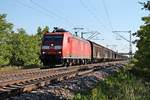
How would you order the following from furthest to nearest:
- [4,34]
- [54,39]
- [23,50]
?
[23,50] → [4,34] → [54,39]

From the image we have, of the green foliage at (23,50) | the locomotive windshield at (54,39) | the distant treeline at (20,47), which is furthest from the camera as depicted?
the green foliage at (23,50)

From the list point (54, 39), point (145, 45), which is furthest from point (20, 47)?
point (145, 45)

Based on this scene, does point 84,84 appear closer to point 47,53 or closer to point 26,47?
point 47,53

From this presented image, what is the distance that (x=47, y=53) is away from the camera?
1465 inches

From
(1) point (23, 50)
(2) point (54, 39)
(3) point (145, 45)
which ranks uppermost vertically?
(2) point (54, 39)

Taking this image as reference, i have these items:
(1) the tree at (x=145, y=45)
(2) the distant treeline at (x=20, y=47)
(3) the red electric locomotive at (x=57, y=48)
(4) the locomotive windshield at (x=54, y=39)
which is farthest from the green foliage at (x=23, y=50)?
(1) the tree at (x=145, y=45)

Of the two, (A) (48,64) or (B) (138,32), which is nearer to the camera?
(B) (138,32)

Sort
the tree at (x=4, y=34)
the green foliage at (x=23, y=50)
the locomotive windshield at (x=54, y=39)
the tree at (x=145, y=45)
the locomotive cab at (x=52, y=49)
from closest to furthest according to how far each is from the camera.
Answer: the tree at (x=145, y=45), the locomotive cab at (x=52, y=49), the locomotive windshield at (x=54, y=39), the tree at (x=4, y=34), the green foliage at (x=23, y=50)

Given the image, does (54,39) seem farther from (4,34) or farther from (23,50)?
(23,50)

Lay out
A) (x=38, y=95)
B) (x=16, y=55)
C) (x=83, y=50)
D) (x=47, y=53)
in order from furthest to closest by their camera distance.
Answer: (x=16, y=55) < (x=83, y=50) < (x=47, y=53) < (x=38, y=95)

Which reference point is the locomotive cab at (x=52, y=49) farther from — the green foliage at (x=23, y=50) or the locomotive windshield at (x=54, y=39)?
the green foliage at (x=23, y=50)

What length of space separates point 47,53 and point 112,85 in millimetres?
18224

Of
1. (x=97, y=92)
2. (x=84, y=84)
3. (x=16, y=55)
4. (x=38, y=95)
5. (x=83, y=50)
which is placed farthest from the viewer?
(x=16, y=55)

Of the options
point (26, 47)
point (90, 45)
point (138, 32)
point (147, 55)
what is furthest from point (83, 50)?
point (147, 55)
